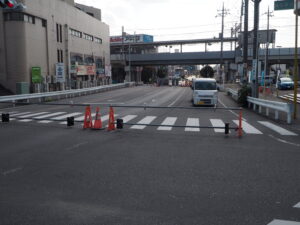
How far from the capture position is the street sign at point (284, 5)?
1605 cm

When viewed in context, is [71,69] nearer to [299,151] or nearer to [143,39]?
[299,151]

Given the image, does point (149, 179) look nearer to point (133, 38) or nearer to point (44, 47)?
point (44, 47)

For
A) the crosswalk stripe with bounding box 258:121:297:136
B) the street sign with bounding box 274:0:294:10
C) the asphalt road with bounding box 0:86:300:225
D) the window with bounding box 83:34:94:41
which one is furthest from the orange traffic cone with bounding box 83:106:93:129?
the window with bounding box 83:34:94:41

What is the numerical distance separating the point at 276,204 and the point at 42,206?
12.7 feet

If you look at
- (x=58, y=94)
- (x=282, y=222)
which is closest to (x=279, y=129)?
(x=282, y=222)

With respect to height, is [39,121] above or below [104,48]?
below

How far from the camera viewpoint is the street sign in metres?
16.0

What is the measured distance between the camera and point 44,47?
39719 mm

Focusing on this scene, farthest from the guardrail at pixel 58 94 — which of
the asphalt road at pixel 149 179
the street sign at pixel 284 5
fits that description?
the street sign at pixel 284 5

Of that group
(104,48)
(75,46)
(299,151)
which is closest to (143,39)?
(104,48)

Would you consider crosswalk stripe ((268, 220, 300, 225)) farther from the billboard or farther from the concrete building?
the billboard

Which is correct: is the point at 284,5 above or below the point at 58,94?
above

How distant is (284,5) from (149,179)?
A: 13590 mm

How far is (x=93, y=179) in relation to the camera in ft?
21.8
